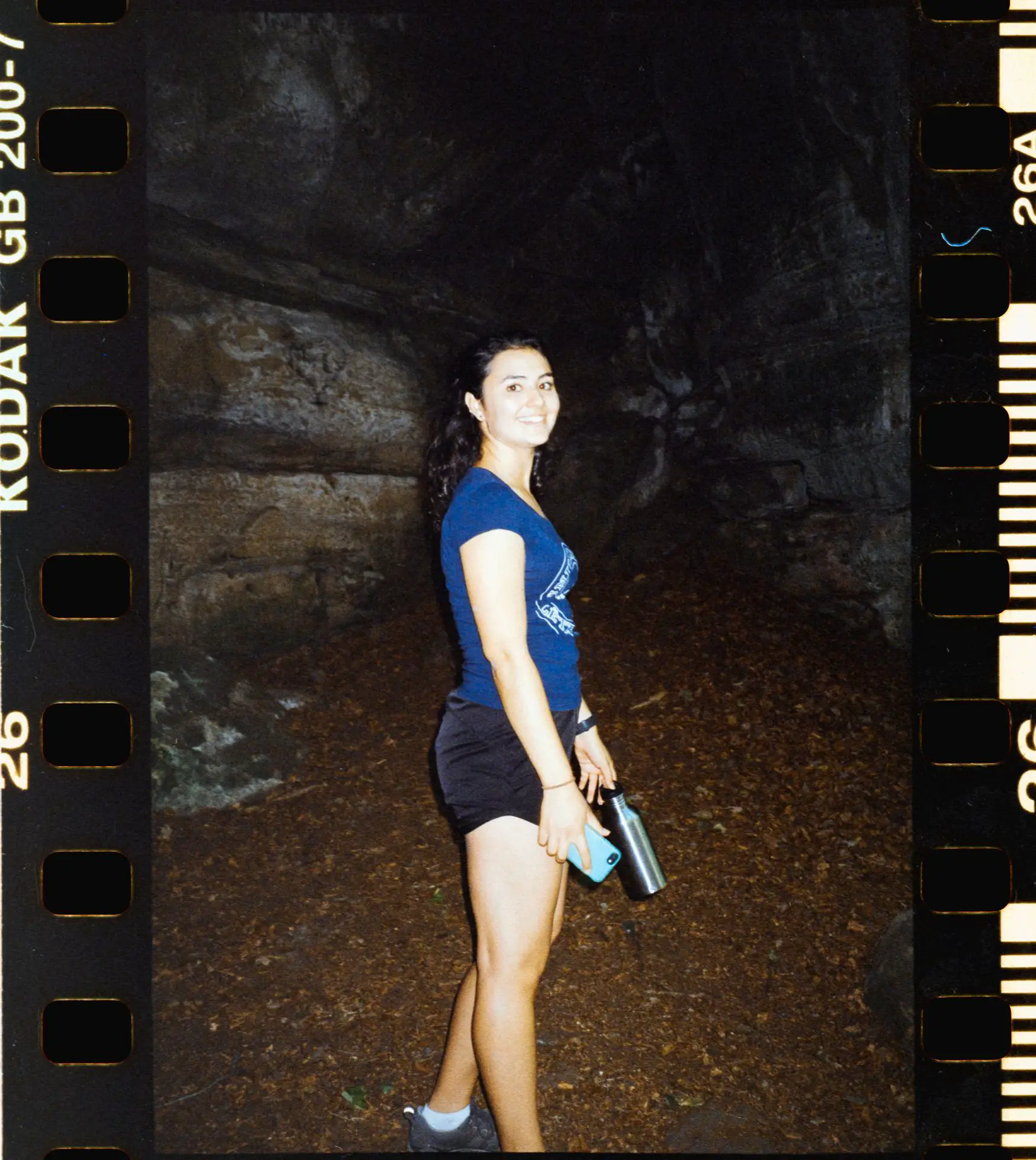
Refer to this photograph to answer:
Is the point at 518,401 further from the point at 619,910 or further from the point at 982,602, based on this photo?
the point at 619,910

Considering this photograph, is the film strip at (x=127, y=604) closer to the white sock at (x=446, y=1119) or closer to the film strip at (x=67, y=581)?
the film strip at (x=67, y=581)

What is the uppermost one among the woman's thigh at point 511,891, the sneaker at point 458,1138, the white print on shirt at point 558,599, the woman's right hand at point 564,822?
the white print on shirt at point 558,599

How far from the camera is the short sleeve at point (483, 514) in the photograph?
114 inches

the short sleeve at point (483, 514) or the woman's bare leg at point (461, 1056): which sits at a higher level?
the short sleeve at point (483, 514)

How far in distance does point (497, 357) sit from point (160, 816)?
3.17 meters

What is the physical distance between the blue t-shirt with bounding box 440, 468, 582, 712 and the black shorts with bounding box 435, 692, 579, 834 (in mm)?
63

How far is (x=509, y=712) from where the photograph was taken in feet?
9.41

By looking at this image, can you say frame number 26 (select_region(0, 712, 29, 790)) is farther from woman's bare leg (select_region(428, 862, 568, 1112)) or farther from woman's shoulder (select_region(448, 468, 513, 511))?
woman's bare leg (select_region(428, 862, 568, 1112))

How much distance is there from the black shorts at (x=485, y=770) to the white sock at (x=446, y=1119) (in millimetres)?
1127

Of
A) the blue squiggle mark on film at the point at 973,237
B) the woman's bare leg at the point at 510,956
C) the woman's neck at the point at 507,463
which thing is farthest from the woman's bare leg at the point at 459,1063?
the blue squiggle mark on film at the point at 973,237

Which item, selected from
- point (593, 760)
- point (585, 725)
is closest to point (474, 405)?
point (585, 725)

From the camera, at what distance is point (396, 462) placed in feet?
21.1

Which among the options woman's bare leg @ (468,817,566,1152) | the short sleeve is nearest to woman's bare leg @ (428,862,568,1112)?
woman's bare leg @ (468,817,566,1152)

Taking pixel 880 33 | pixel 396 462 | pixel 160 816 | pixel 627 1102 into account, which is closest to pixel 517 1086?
pixel 627 1102
